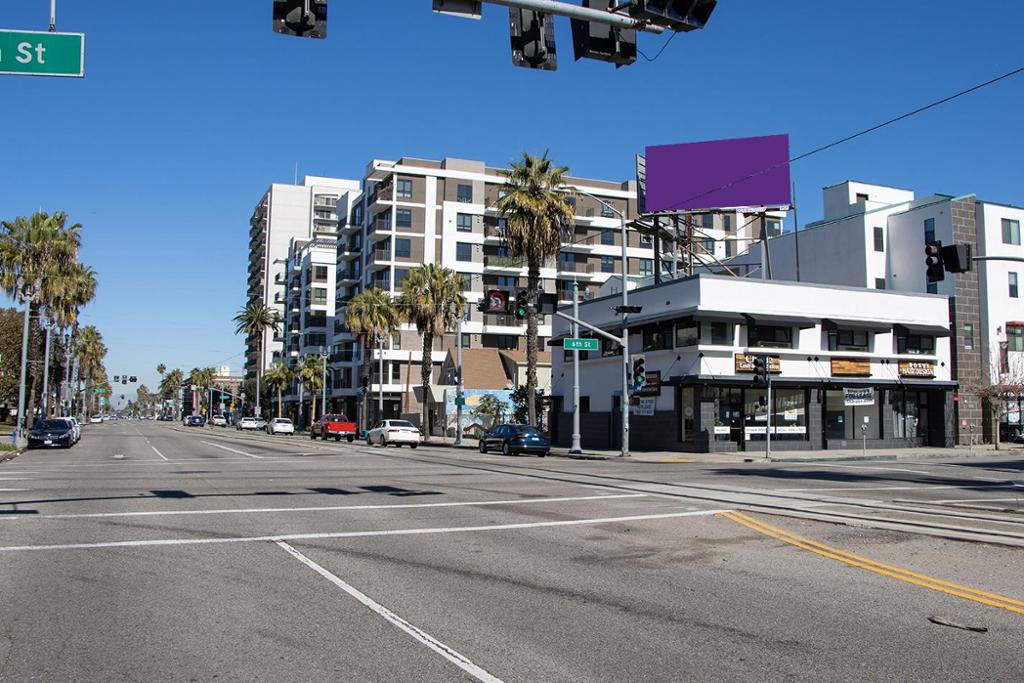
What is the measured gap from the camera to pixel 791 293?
4197 centimetres

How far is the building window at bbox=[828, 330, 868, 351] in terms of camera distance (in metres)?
42.8

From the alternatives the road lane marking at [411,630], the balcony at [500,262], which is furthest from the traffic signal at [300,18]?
the balcony at [500,262]

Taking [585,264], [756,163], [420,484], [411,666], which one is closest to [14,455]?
[420,484]

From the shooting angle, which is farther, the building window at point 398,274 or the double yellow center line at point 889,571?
the building window at point 398,274

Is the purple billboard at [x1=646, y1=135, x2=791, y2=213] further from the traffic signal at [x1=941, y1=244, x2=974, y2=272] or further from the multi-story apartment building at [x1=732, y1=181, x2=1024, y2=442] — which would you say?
the traffic signal at [x1=941, y1=244, x2=974, y2=272]

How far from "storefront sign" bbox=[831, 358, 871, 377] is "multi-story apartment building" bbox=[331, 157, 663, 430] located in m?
41.2

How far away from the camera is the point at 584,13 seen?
413 inches

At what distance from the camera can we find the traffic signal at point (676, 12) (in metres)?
10.2

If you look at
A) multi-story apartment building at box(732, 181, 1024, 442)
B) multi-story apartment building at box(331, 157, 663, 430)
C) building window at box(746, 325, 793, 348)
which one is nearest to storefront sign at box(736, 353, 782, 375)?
building window at box(746, 325, 793, 348)

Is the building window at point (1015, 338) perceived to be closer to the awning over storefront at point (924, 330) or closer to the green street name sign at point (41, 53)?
the awning over storefront at point (924, 330)

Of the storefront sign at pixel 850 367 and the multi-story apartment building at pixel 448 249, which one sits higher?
the multi-story apartment building at pixel 448 249

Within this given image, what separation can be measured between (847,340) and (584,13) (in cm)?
3683

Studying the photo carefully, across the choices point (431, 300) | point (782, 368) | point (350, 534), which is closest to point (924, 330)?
point (782, 368)

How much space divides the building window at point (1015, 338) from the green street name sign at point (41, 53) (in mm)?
52719
